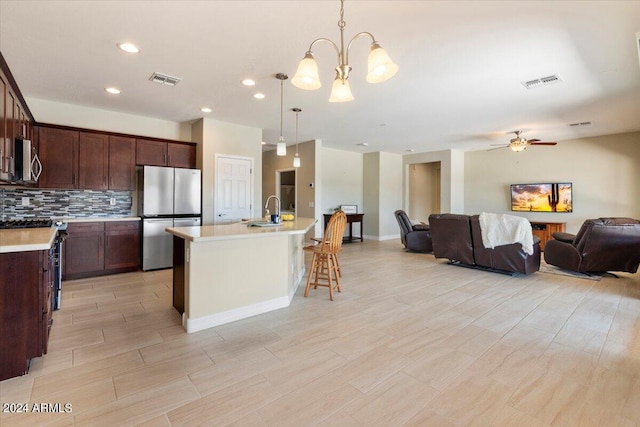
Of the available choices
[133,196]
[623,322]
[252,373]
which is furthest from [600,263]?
[133,196]

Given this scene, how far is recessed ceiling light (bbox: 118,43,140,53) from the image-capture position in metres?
2.85

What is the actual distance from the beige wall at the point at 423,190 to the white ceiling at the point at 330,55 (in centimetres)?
486

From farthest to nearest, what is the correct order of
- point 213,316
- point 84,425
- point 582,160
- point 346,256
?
point 582,160 → point 346,256 → point 213,316 → point 84,425

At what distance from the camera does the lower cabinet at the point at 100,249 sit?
4395mm

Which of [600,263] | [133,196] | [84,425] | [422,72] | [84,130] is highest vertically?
[422,72]

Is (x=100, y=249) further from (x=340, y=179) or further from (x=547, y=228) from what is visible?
(x=547, y=228)

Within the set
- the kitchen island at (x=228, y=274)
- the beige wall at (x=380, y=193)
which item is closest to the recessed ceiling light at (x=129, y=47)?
the kitchen island at (x=228, y=274)

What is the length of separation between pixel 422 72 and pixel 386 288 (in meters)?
2.72

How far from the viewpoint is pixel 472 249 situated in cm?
513

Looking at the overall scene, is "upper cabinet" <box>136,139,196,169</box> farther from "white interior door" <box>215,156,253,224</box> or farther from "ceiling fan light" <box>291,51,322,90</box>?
"ceiling fan light" <box>291,51,322,90</box>

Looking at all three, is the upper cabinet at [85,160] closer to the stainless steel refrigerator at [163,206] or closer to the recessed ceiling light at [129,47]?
the stainless steel refrigerator at [163,206]

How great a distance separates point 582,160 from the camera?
7.05 metres

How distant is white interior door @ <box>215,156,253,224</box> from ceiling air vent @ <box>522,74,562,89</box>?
458 cm

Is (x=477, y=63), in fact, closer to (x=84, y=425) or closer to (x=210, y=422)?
(x=210, y=422)
